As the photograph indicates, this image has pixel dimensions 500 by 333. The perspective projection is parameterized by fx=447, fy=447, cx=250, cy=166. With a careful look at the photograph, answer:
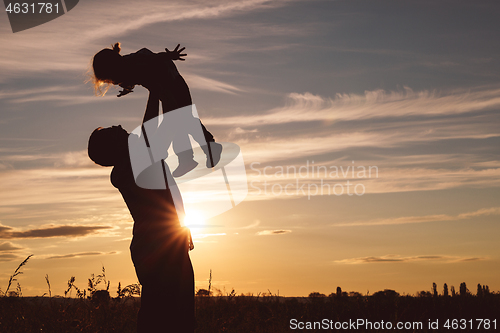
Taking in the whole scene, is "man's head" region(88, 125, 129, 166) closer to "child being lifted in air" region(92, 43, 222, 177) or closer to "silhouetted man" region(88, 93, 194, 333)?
"silhouetted man" region(88, 93, 194, 333)

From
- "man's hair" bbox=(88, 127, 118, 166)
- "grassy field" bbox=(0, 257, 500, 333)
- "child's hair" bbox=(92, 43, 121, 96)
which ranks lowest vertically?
"grassy field" bbox=(0, 257, 500, 333)

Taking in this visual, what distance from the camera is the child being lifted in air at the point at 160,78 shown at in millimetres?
4234

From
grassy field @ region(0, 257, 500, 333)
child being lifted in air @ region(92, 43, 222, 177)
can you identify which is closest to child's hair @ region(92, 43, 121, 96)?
child being lifted in air @ region(92, 43, 222, 177)

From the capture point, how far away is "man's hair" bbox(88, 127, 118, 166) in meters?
4.27

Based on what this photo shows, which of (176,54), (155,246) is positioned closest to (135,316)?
(155,246)

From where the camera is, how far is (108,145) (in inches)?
168

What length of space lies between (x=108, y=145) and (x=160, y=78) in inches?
31.9

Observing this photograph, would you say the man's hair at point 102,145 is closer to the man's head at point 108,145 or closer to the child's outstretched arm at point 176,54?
the man's head at point 108,145

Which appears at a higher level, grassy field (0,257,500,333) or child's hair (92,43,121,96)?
child's hair (92,43,121,96)

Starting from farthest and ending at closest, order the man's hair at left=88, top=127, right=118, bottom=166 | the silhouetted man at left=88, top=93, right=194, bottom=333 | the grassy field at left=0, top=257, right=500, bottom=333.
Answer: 1. the grassy field at left=0, top=257, right=500, bottom=333
2. the man's hair at left=88, top=127, right=118, bottom=166
3. the silhouetted man at left=88, top=93, right=194, bottom=333

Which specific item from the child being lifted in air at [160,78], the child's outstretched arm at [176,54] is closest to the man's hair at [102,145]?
the child being lifted in air at [160,78]

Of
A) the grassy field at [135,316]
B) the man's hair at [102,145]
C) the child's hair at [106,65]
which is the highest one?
the child's hair at [106,65]

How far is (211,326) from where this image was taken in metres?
7.62

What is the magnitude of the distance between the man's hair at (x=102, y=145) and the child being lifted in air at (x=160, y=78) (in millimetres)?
397
